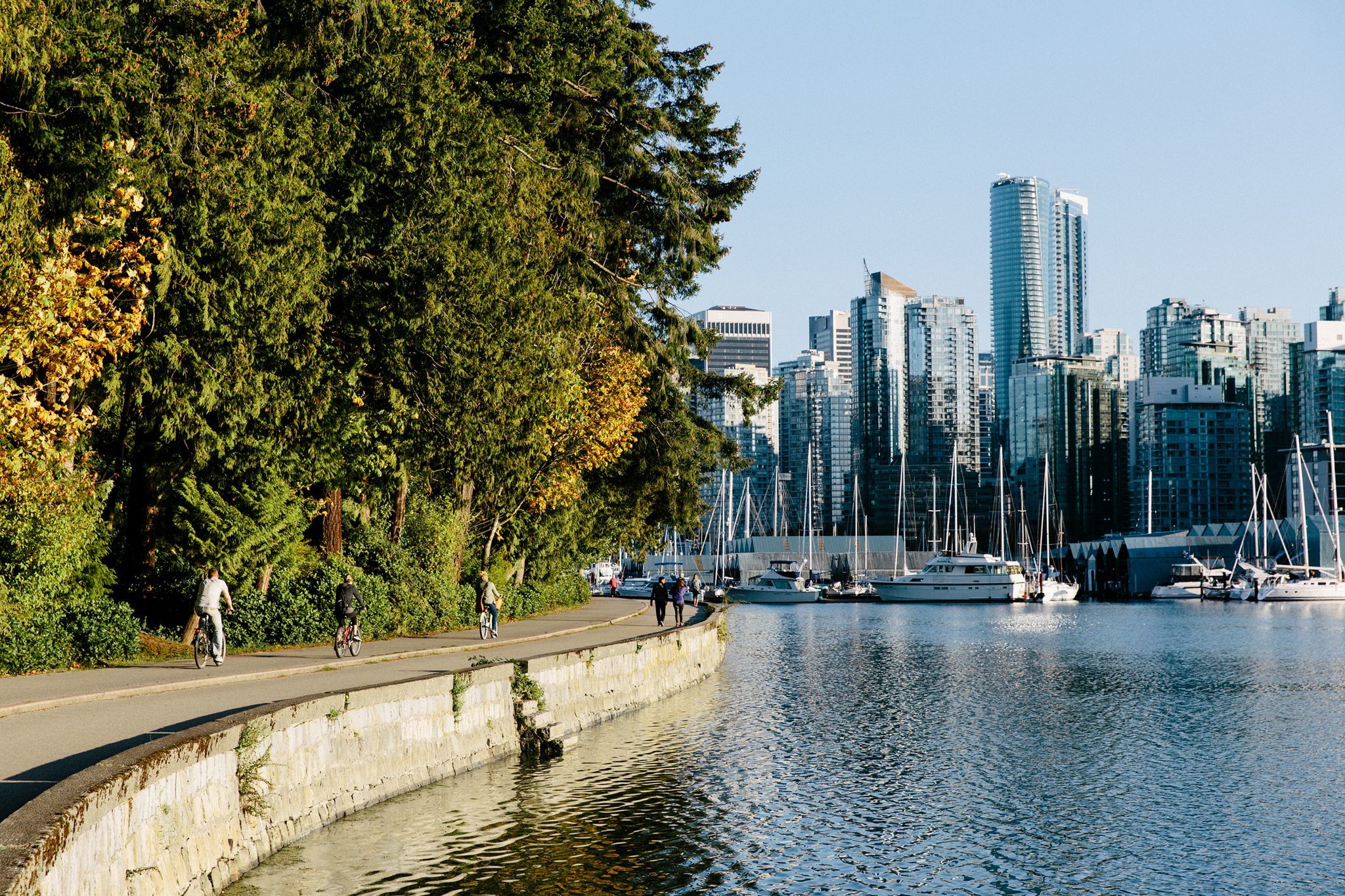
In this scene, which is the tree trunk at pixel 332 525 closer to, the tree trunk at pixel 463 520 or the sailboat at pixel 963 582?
the tree trunk at pixel 463 520

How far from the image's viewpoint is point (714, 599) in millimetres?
87938

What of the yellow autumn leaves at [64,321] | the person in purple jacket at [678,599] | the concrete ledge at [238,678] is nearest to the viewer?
the concrete ledge at [238,678]

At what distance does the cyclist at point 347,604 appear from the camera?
2630 centimetres

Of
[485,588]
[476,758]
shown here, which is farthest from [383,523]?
[476,758]

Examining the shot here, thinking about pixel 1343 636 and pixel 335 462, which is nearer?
pixel 335 462

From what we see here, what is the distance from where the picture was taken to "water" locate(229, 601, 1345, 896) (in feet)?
46.1

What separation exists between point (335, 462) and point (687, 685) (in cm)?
1140

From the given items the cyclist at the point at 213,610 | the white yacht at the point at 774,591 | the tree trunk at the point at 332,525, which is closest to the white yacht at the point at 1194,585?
the white yacht at the point at 774,591

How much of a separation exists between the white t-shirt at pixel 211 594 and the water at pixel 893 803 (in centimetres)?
646

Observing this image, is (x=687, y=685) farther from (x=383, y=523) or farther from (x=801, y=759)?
(x=801, y=759)

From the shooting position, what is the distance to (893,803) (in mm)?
18516

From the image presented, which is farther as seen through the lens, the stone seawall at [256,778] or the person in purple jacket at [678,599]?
the person in purple jacket at [678,599]

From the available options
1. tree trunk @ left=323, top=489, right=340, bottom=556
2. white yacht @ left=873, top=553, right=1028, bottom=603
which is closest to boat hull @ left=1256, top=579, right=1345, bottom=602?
white yacht @ left=873, top=553, right=1028, bottom=603

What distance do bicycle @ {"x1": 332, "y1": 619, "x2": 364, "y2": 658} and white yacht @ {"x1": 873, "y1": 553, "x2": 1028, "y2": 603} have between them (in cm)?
9357
